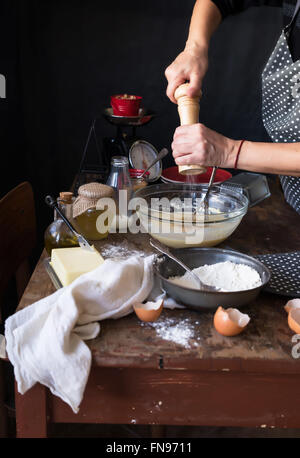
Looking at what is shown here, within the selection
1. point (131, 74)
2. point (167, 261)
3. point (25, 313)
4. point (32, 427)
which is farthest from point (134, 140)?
point (32, 427)

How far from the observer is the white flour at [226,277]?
1.00 m

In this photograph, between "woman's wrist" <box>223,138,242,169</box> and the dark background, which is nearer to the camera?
"woman's wrist" <box>223,138,242,169</box>

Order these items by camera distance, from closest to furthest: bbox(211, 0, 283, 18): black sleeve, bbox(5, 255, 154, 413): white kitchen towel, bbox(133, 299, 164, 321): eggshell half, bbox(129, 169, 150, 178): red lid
Answer: bbox(5, 255, 154, 413): white kitchen towel, bbox(133, 299, 164, 321): eggshell half, bbox(211, 0, 283, 18): black sleeve, bbox(129, 169, 150, 178): red lid

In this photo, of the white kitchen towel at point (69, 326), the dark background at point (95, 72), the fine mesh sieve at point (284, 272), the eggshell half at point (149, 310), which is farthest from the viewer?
the dark background at point (95, 72)

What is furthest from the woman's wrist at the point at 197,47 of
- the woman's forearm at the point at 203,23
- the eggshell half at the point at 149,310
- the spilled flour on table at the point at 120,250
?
the eggshell half at the point at 149,310

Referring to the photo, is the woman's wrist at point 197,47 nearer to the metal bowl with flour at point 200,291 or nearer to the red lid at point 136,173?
the red lid at point 136,173

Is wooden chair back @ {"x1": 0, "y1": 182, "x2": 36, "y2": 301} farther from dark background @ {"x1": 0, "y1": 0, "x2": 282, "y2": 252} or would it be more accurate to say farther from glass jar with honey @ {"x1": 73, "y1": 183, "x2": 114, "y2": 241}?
dark background @ {"x1": 0, "y1": 0, "x2": 282, "y2": 252}

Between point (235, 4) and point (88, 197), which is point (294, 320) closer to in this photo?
point (88, 197)

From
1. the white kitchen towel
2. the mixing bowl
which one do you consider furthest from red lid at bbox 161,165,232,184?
the white kitchen towel

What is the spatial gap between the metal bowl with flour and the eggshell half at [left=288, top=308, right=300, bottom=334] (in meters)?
0.08

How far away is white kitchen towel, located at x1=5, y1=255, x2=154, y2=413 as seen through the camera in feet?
2.69

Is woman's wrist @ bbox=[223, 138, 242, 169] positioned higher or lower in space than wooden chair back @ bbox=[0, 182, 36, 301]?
higher

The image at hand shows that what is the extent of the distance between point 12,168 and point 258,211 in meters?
1.14

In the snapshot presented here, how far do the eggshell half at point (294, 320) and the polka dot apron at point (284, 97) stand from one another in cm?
69
